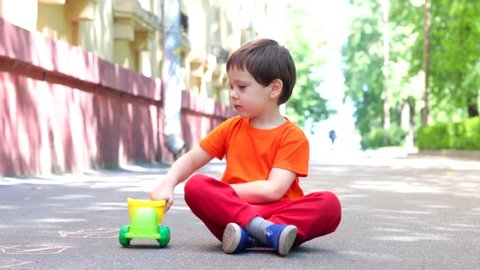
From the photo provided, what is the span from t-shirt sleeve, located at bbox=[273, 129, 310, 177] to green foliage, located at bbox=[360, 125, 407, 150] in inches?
2411

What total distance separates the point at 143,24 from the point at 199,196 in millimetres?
22053

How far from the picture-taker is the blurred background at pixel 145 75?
1530 cm

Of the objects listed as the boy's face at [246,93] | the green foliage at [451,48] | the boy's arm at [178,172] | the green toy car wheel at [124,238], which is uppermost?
the green foliage at [451,48]

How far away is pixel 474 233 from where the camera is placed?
6.86 meters

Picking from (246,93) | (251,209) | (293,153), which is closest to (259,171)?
(293,153)

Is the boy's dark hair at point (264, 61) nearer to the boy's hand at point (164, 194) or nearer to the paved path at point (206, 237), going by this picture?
the boy's hand at point (164, 194)

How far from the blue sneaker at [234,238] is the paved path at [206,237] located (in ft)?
0.17

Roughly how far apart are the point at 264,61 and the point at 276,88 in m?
0.19

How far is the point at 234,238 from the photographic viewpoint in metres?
5.05

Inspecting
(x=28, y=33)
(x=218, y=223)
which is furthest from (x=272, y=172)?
(x=28, y=33)

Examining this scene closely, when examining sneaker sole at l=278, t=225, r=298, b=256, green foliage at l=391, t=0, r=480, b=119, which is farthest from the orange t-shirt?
green foliage at l=391, t=0, r=480, b=119

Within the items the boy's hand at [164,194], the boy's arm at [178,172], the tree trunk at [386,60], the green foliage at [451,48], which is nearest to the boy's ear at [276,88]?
the boy's arm at [178,172]

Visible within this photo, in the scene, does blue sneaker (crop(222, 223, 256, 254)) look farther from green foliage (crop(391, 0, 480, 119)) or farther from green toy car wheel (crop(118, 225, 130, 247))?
green foliage (crop(391, 0, 480, 119))

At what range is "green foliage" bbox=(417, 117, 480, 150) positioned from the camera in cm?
3366
